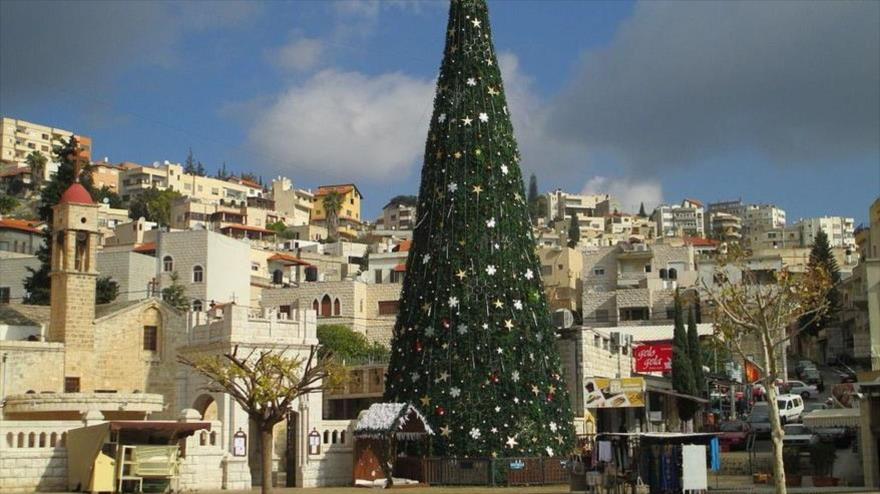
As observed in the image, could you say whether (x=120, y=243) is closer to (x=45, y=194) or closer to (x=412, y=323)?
(x=45, y=194)

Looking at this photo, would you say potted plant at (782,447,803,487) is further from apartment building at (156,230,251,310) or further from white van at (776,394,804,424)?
apartment building at (156,230,251,310)

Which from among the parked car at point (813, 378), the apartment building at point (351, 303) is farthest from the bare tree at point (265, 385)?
the apartment building at point (351, 303)

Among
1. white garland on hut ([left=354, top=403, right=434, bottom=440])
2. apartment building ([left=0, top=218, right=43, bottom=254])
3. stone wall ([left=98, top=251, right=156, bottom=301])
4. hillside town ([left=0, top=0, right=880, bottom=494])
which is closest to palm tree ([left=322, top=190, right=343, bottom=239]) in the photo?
apartment building ([left=0, top=218, right=43, bottom=254])

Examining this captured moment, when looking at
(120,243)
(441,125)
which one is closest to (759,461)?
(441,125)

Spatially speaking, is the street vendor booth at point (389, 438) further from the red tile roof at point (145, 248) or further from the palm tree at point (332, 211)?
the palm tree at point (332, 211)

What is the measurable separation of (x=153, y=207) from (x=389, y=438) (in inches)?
4986

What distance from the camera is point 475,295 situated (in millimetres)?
32781

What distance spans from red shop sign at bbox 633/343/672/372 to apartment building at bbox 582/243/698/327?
1400 inches

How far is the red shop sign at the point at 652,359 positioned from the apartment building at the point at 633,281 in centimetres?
3555

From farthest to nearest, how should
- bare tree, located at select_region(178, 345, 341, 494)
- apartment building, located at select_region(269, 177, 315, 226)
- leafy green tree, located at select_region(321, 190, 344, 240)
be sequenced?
apartment building, located at select_region(269, 177, 315, 226) → leafy green tree, located at select_region(321, 190, 344, 240) → bare tree, located at select_region(178, 345, 341, 494)

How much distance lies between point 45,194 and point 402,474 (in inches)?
1596

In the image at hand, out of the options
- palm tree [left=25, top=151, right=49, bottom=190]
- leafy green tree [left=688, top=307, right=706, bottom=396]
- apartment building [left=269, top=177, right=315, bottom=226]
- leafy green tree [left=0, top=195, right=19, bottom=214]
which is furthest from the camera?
apartment building [left=269, top=177, right=315, bottom=226]

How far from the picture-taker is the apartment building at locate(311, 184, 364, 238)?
178m

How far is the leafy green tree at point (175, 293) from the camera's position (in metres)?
79.1
